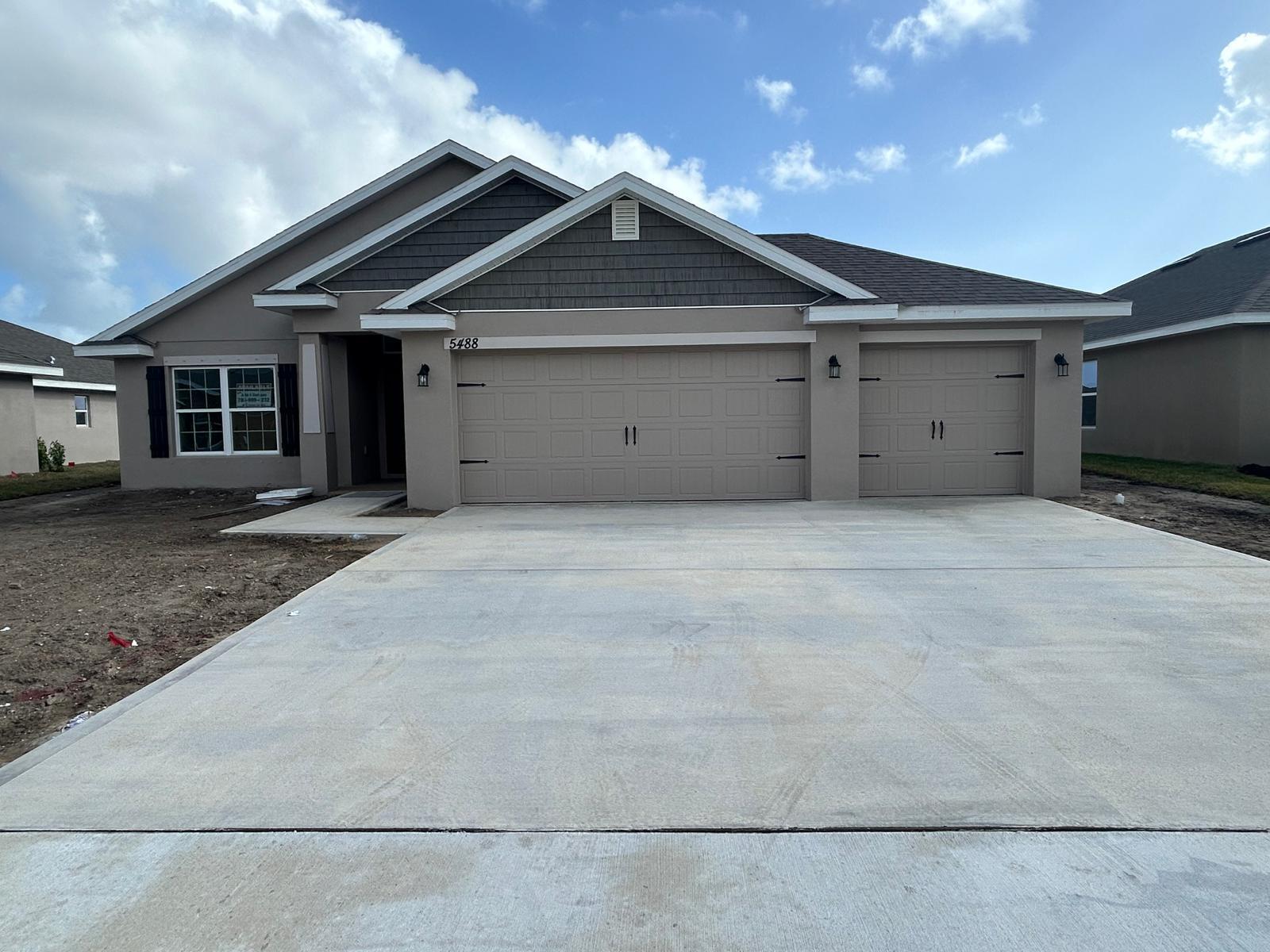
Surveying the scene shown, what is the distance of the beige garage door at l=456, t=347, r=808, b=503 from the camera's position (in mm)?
12406

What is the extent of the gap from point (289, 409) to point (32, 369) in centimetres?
915

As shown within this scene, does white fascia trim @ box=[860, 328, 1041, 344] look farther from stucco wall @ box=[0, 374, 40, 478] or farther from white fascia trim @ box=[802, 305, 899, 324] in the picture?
stucco wall @ box=[0, 374, 40, 478]

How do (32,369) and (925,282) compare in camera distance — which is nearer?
(925,282)

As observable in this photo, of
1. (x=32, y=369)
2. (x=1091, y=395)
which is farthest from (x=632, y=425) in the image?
(x=32, y=369)

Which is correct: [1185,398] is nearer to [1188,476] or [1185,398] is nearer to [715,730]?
[1188,476]

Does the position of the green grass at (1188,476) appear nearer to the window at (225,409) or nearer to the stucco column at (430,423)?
the stucco column at (430,423)

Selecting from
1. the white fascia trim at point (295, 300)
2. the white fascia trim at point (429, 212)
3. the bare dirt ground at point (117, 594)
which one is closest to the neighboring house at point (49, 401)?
the bare dirt ground at point (117, 594)

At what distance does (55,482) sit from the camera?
18344mm

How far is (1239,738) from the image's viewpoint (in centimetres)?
420

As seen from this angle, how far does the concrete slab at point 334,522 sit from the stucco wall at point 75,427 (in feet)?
44.1

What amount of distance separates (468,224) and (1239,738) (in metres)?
12.7

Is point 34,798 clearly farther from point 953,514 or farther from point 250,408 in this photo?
point 250,408

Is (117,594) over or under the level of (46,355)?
under

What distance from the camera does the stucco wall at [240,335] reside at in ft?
51.3
